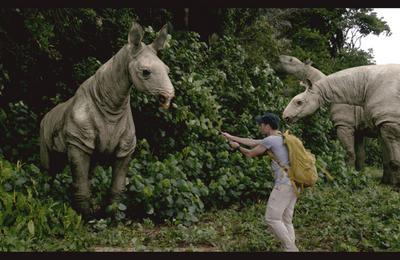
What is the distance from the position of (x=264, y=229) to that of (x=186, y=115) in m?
3.02

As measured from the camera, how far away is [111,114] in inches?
257

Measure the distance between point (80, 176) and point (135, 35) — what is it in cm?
168

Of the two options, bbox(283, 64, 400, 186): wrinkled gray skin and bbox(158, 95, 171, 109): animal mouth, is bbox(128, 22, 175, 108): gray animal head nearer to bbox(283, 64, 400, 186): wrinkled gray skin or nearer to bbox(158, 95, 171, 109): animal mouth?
bbox(158, 95, 171, 109): animal mouth

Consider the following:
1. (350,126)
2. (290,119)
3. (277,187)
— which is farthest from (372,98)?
(277,187)

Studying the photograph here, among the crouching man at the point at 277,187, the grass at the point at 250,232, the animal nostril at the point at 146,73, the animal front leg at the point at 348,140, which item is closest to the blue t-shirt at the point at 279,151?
the crouching man at the point at 277,187

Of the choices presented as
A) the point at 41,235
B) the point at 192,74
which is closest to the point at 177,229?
the point at 41,235

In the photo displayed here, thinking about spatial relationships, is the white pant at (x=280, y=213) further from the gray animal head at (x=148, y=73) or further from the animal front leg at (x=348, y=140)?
the animal front leg at (x=348, y=140)

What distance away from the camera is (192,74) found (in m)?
9.90

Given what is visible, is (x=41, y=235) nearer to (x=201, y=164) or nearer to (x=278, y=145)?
(x=278, y=145)

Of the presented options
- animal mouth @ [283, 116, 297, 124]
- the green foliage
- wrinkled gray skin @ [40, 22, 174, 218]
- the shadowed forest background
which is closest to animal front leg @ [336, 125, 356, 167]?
the shadowed forest background

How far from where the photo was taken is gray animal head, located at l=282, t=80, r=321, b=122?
1092cm

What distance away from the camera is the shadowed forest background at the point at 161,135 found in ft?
20.1

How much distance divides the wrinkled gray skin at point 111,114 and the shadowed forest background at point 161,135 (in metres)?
0.39

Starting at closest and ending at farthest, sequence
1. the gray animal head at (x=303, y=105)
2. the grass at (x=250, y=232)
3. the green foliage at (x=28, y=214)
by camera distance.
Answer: the green foliage at (x=28, y=214) < the grass at (x=250, y=232) < the gray animal head at (x=303, y=105)
